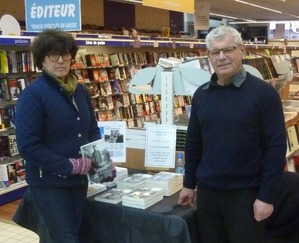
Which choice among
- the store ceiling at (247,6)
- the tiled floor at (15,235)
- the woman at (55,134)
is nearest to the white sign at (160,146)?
the woman at (55,134)

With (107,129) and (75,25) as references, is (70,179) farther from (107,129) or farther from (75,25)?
(75,25)

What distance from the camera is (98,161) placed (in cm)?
227

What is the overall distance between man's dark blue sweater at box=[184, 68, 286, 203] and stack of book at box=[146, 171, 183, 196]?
19.9 inches

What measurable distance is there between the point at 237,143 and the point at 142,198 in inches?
26.3

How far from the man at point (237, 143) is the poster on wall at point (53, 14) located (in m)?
2.62

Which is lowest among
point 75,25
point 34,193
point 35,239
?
point 35,239

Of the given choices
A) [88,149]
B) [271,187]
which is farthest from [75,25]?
[271,187]

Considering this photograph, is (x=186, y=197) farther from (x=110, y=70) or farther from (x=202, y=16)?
(x=202, y=16)

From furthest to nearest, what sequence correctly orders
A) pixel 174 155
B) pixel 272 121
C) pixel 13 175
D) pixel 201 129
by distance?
pixel 13 175, pixel 174 155, pixel 201 129, pixel 272 121

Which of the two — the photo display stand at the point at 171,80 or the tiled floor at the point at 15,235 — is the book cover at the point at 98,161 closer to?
the photo display stand at the point at 171,80

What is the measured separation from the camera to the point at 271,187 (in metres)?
1.88

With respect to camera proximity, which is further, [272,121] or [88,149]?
[88,149]

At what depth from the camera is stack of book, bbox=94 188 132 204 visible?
2.40 metres

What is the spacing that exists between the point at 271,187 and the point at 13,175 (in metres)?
4.55
